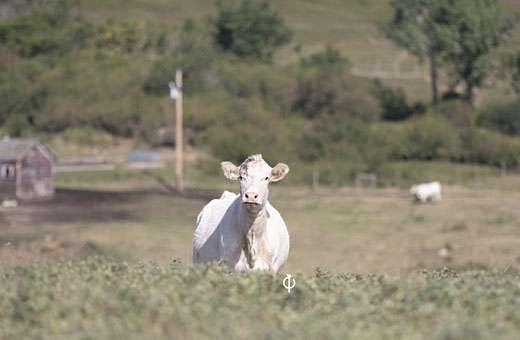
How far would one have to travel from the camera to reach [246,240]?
14.4m

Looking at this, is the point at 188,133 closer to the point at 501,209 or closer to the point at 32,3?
the point at 501,209

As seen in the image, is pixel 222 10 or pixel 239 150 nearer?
pixel 239 150

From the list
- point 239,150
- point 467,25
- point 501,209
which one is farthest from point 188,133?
point 501,209

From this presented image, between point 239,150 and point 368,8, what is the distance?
92032 mm

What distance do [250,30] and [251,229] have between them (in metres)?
96.3

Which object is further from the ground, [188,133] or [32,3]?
[32,3]

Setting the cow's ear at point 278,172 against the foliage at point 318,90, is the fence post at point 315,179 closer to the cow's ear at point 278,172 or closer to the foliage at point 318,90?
the foliage at point 318,90

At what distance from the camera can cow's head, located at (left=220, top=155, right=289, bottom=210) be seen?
14.1 m

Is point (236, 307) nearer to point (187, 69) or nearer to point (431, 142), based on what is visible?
point (431, 142)

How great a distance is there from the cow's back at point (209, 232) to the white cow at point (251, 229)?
15 mm

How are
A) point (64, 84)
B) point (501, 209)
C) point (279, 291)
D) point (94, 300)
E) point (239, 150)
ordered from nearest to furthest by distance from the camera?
point (94, 300)
point (279, 291)
point (501, 209)
point (239, 150)
point (64, 84)

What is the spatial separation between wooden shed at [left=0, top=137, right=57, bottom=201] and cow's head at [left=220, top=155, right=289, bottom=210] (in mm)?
34898

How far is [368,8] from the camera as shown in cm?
15825

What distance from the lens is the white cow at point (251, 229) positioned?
14.3 meters
